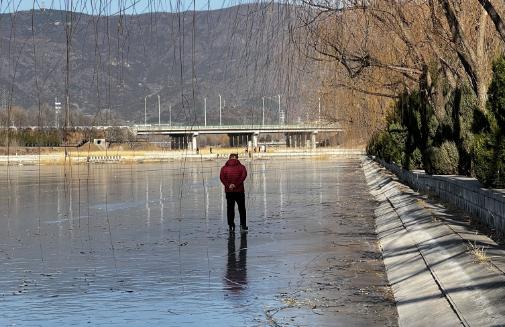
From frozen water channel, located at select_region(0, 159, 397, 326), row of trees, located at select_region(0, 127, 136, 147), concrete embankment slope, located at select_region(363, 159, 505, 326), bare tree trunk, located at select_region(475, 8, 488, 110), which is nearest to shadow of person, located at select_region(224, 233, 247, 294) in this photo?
frozen water channel, located at select_region(0, 159, 397, 326)

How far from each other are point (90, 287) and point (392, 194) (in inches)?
755

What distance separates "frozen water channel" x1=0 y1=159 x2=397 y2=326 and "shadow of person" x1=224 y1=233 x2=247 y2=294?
2 cm

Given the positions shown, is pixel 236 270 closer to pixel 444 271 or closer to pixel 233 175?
pixel 444 271

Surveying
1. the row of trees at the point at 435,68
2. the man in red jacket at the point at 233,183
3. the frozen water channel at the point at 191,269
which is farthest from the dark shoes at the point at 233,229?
the row of trees at the point at 435,68

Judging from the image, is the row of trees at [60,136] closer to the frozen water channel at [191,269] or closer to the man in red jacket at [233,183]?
the frozen water channel at [191,269]

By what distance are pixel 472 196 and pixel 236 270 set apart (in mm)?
5709

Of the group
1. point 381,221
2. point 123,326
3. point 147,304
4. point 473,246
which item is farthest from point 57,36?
point 381,221

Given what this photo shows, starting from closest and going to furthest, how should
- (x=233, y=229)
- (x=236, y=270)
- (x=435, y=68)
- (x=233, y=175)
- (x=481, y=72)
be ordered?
(x=236, y=270)
(x=233, y=175)
(x=233, y=229)
(x=481, y=72)
(x=435, y=68)

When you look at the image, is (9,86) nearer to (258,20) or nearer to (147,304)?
(258,20)

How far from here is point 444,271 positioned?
11.7 meters

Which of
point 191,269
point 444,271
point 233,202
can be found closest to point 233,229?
point 233,202

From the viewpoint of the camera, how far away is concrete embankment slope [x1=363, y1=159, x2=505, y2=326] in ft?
30.1

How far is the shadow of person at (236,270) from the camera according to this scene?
13.3 m

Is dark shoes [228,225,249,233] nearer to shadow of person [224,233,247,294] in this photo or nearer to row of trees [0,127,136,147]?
shadow of person [224,233,247,294]
